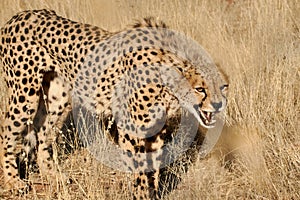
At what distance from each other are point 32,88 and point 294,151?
1.84 meters

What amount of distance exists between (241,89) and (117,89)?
1266 millimetres

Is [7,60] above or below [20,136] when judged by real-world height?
above

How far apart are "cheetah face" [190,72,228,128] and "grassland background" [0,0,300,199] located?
43 centimetres

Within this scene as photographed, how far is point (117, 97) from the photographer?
3979 millimetres

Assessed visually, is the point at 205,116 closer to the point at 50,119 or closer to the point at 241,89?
the point at 241,89

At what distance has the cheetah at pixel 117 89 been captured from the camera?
3641 millimetres

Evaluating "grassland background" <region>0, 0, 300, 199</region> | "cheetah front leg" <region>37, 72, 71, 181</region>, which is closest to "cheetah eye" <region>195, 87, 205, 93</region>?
"grassland background" <region>0, 0, 300, 199</region>

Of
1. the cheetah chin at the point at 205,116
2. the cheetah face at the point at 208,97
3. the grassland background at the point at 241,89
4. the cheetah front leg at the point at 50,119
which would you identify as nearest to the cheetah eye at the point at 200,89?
the cheetah face at the point at 208,97

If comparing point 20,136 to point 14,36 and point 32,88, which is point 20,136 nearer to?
point 32,88

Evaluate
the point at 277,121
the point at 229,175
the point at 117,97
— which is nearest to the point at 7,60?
the point at 117,97

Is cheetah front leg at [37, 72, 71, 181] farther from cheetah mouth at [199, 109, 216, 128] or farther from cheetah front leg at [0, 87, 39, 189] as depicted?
cheetah mouth at [199, 109, 216, 128]

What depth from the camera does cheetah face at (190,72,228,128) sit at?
3.50 meters

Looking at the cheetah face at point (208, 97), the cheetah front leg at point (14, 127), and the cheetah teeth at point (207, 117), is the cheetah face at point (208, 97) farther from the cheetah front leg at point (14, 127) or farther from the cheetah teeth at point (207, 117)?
the cheetah front leg at point (14, 127)

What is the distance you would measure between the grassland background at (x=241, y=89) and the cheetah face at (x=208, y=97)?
426 millimetres
